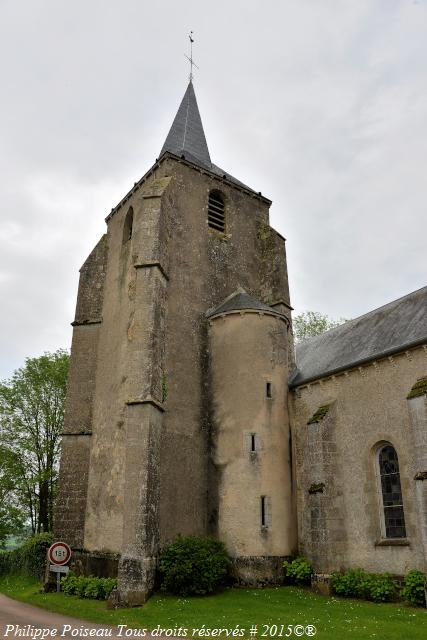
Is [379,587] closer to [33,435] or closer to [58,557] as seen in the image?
[58,557]

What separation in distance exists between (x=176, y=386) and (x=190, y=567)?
19.3ft

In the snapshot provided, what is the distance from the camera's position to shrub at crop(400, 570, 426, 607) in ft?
41.3

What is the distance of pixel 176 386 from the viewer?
17.6 metres

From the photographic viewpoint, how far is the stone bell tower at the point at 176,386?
1552cm

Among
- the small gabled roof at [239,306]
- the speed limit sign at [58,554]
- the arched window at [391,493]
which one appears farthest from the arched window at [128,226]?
the arched window at [391,493]

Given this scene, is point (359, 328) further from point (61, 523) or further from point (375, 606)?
point (61, 523)

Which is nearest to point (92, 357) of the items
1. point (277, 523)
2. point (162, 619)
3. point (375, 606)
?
point (277, 523)

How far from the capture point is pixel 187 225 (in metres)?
20.5

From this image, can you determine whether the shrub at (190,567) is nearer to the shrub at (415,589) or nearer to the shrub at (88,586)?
the shrub at (88,586)

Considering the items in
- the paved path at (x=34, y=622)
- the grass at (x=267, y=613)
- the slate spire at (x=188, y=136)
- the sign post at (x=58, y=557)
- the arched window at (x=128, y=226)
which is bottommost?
the paved path at (x=34, y=622)

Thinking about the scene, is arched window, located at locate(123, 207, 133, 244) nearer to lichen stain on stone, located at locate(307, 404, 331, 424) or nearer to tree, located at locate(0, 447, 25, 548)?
lichen stain on stone, located at locate(307, 404, 331, 424)

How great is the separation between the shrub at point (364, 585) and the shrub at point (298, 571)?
931 millimetres

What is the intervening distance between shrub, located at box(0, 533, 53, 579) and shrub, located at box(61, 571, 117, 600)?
5927mm

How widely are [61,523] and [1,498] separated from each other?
44.5 ft
